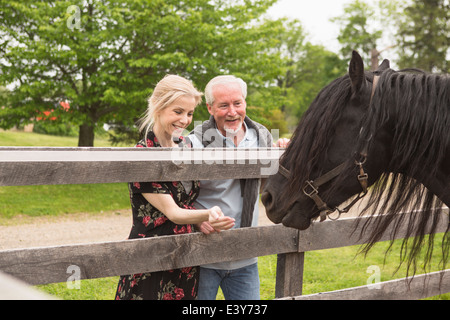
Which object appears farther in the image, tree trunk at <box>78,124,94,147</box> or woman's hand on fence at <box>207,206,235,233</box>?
tree trunk at <box>78,124,94,147</box>

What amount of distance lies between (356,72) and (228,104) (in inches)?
37.4

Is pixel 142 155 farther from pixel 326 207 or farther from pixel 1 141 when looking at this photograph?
pixel 1 141

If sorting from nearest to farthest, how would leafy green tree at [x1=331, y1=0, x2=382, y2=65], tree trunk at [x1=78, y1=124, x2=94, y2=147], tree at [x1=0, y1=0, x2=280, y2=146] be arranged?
tree at [x1=0, y1=0, x2=280, y2=146] < tree trunk at [x1=78, y1=124, x2=94, y2=147] < leafy green tree at [x1=331, y1=0, x2=382, y2=65]

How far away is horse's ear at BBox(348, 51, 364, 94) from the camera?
191 cm

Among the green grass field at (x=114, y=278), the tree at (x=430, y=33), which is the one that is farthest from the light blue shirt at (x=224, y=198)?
the tree at (x=430, y=33)

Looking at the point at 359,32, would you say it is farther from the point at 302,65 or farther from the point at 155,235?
the point at 155,235

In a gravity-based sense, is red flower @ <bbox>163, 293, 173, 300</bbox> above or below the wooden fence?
below

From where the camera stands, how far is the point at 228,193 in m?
2.70

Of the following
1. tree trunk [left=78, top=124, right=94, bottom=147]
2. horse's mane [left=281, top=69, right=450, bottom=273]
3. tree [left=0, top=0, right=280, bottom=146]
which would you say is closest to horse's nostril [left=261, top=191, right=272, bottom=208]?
horse's mane [left=281, top=69, right=450, bottom=273]

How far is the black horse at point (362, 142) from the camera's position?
6.50 feet

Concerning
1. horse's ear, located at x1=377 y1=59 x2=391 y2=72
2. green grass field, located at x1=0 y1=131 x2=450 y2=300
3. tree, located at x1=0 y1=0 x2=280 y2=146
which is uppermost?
tree, located at x1=0 y1=0 x2=280 y2=146

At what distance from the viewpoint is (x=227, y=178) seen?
259 centimetres

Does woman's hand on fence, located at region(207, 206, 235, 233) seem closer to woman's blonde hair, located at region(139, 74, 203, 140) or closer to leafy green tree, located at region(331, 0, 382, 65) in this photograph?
woman's blonde hair, located at region(139, 74, 203, 140)

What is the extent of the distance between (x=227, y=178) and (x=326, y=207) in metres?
0.70
